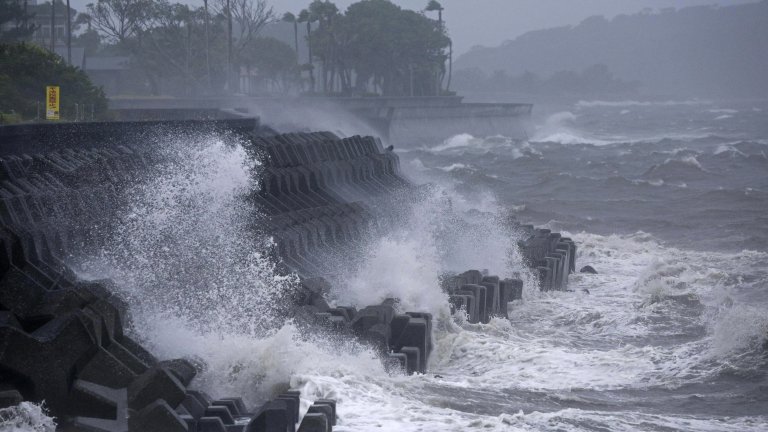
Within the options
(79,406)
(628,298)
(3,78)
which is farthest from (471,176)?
(79,406)

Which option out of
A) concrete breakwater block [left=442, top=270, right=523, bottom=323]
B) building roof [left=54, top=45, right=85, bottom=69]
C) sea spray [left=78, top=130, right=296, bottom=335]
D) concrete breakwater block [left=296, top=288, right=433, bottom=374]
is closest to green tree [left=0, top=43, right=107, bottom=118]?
sea spray [left=78, top=130, right=296, bottom=335]

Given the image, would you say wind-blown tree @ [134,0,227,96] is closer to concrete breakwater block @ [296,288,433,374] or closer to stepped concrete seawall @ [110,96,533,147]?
stepped concrete seawall @ [110,96,533,147]

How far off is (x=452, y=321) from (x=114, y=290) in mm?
4171

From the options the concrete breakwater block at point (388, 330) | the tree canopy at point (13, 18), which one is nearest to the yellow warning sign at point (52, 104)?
the concrete breakwater block at point (388, 330)

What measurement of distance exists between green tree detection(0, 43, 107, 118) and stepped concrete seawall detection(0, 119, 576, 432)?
6.09m

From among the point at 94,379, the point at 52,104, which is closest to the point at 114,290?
the point at 94,379

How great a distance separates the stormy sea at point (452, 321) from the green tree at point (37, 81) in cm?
826

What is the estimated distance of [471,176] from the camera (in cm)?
4266

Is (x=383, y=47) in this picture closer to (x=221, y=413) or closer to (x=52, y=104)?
(x=52, y=104)

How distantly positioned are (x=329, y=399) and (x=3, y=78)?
17.2 meters

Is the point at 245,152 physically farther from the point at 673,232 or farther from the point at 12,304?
the point at 673,232

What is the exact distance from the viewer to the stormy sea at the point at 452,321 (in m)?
9.38

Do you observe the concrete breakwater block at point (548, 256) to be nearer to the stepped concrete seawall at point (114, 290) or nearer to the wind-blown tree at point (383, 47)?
the stepped concrete seawall at point (114, 290)

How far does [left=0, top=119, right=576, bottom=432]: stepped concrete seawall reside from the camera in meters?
7.77
